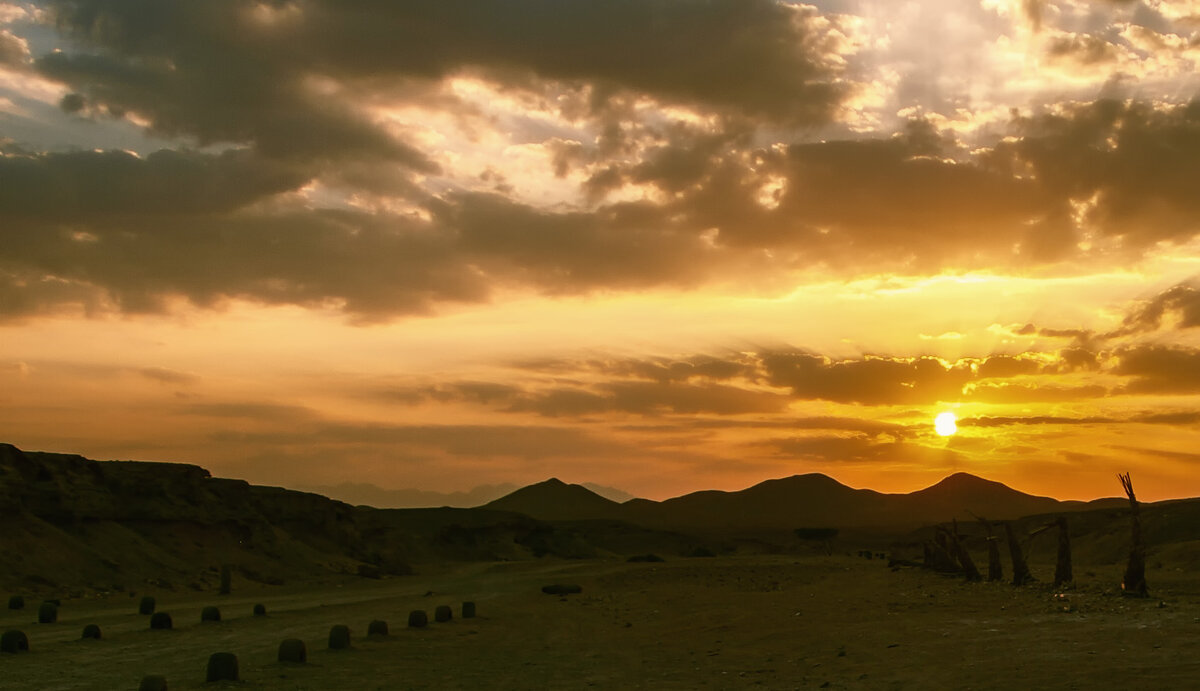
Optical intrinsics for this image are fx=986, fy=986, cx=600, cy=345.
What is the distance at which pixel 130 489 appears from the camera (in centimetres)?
5991

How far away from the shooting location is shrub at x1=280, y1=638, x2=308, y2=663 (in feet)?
67.1

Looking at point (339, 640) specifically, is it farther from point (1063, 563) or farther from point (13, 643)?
point (1063, 563)

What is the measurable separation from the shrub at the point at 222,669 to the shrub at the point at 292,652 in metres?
2.15

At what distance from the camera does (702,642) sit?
24.2 m

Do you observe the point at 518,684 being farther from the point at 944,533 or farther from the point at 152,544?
the point at 152,544

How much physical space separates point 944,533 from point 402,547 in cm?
5619

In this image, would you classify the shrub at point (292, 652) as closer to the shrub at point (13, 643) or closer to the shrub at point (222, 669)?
the shrub at point (222, 669)

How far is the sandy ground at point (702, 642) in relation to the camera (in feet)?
51.4

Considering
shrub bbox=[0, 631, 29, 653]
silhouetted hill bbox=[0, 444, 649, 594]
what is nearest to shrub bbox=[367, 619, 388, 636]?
shrub bbox=[0, 631, 29, 653]

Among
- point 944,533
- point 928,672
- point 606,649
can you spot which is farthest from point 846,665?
point 944,533

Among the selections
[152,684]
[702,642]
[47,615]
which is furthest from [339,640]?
[47,615]

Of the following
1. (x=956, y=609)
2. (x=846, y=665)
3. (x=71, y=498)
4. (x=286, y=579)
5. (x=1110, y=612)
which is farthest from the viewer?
(x=286, y=579)

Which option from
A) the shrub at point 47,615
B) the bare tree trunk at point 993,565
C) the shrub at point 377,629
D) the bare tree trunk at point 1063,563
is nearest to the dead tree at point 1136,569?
the bare tree trunk at point 1063,563

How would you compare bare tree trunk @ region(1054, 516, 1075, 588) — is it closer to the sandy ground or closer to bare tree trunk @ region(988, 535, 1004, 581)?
the sandy ground
